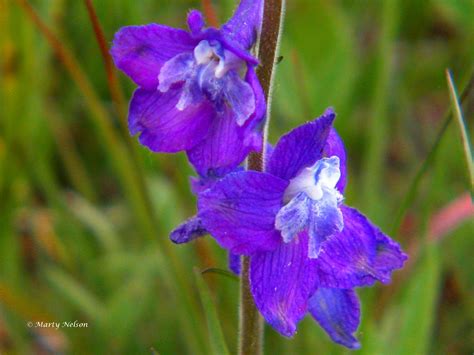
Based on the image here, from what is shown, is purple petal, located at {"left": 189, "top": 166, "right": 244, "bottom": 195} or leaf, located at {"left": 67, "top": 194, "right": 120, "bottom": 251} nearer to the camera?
purple petal, located at {"left": 189, "top": 166, "right": 244, "bottom": 195}

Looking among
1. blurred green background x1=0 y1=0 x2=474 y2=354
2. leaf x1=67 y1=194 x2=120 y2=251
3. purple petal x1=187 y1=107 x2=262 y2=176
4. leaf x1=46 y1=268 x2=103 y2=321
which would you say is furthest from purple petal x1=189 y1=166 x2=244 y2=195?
leaf x1=67 y1=194 x2=120 y2=251

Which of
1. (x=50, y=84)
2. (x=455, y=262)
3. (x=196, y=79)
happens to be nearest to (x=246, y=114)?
(x=196, y=79)

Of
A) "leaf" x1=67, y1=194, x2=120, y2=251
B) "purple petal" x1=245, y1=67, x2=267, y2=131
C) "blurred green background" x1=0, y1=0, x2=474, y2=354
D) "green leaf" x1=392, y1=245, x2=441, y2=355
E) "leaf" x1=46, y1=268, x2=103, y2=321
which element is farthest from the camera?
"leaf" x1=67, y1=194, x2=120, y2=251

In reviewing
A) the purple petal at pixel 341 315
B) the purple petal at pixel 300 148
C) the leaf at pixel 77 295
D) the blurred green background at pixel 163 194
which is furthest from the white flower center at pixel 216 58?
the leaf at pixel 77 295

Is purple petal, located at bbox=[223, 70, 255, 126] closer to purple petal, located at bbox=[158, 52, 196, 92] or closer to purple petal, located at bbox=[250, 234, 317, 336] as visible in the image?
purple petal, located at bbox=[158, 52, 196, 92]

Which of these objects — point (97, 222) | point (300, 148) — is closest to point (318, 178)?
point (300, 148)

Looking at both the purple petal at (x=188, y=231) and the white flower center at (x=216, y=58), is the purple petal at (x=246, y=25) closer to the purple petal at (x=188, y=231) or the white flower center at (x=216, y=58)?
the white flower center at (x=216, y=58)

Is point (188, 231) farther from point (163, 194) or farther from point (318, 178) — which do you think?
point (163, 194)
